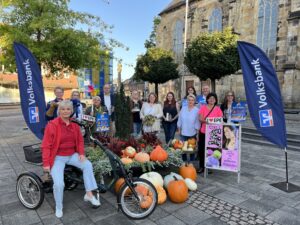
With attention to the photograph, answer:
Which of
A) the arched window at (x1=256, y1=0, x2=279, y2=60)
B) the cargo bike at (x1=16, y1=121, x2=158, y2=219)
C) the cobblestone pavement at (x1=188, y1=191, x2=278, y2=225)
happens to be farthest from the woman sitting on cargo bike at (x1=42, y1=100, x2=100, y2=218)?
the arched window at (x1=256, y1=0, x2=279, y2=60)

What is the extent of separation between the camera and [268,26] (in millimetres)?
18656

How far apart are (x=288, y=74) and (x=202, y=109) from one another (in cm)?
1447

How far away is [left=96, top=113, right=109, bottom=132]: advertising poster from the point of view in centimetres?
577

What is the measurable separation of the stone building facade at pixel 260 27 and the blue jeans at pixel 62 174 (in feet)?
55.9

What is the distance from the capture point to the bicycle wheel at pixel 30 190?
3.46 metres

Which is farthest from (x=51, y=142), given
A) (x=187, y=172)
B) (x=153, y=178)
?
(x=187, y=172)

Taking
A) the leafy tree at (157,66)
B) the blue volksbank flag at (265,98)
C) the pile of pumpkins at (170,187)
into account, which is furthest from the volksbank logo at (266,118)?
the leafy tree at (157,66)

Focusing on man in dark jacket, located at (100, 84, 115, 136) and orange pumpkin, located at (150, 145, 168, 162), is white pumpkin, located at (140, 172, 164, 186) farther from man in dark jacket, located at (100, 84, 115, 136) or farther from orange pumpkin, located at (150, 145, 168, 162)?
man in dark jacket, located at (100, 84, 115, 136)

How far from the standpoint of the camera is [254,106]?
4.39 meters

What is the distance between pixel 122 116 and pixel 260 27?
1844 cm

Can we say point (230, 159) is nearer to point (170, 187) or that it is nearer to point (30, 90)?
point (170, 187)

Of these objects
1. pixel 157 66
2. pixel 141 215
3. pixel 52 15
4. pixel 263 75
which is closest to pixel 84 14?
pixel 52 15

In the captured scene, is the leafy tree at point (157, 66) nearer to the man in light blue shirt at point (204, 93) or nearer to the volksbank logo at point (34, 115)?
the man in light blue shirt at point (204, 93)

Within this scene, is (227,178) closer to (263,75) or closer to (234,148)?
(234,148)
